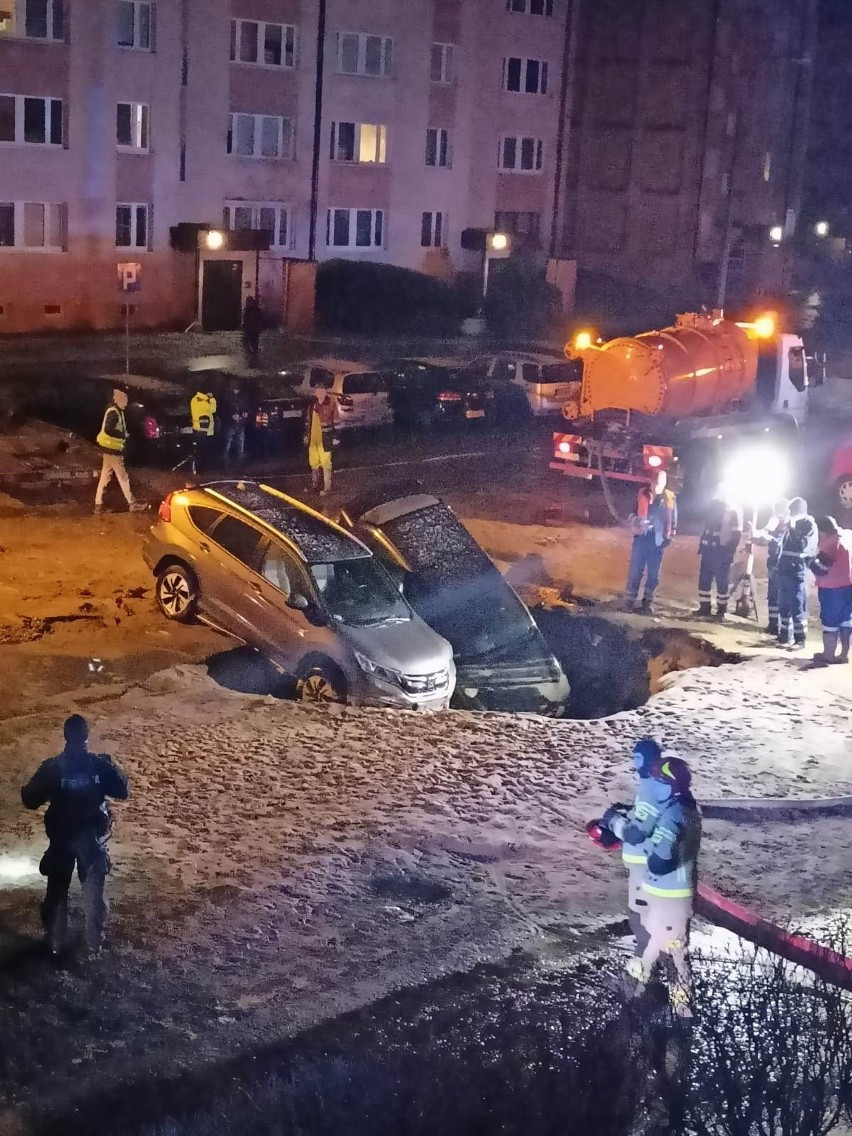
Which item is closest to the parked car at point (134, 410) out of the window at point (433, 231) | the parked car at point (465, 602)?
the parked car at point (465, 602)

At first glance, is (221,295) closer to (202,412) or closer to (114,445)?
(202,412)

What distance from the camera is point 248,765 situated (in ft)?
36.3

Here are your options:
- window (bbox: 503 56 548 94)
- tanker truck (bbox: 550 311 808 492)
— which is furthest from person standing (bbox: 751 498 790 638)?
window (bbox: 503 56 548 94)

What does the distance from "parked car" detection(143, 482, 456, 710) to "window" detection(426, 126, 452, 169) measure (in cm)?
3022

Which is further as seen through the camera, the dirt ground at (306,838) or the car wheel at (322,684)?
the car wheel at (322,684)

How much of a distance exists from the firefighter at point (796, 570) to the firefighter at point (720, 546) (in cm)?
112

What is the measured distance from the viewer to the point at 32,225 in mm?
33562

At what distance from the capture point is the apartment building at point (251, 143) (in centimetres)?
3344

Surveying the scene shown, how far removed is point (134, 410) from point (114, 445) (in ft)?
12.7

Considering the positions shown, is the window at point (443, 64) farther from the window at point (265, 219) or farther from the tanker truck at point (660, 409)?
the tanker truck at point (660, 409)

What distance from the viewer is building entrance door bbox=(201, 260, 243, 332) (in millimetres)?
37062

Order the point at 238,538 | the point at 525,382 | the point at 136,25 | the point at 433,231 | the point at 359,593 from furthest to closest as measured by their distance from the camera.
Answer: the point at 433,231
the point at 136,25
the point at 525,382
the point at 238,538
the point at 359,593

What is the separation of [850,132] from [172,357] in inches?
1576

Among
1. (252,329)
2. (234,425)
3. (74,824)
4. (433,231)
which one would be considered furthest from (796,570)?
(433,231)
